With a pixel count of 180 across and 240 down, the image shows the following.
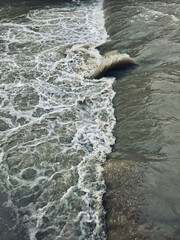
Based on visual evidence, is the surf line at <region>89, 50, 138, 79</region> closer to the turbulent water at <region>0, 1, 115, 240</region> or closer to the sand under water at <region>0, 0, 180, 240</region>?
the sand under water at <region>0, 0, 180, 240</region>

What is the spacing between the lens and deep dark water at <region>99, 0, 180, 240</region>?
5168 mm

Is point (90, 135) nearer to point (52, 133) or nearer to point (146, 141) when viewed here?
point (52, 133)

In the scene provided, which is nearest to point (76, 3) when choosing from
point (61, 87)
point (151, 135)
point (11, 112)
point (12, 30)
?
point (12, 30)

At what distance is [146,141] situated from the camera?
682 cm

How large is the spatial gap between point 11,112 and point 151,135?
403 cm

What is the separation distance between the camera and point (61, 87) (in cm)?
962

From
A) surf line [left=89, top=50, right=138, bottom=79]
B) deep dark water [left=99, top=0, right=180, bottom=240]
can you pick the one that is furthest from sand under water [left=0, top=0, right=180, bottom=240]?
surf line [left=89, top=50, right=138, bottom=79]

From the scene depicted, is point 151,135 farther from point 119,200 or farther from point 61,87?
point 61,87

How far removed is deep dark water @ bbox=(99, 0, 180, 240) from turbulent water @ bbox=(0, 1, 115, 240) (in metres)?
0.32

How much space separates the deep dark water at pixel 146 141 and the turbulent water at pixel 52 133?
317mm

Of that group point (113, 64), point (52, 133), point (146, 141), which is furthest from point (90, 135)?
point (113, 64)

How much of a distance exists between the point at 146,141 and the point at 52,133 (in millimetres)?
2416

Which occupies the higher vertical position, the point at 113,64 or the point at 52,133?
the point at 113,64

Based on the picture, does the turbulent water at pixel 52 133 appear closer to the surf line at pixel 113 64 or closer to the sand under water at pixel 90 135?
the sand under water at pixel 90 135
